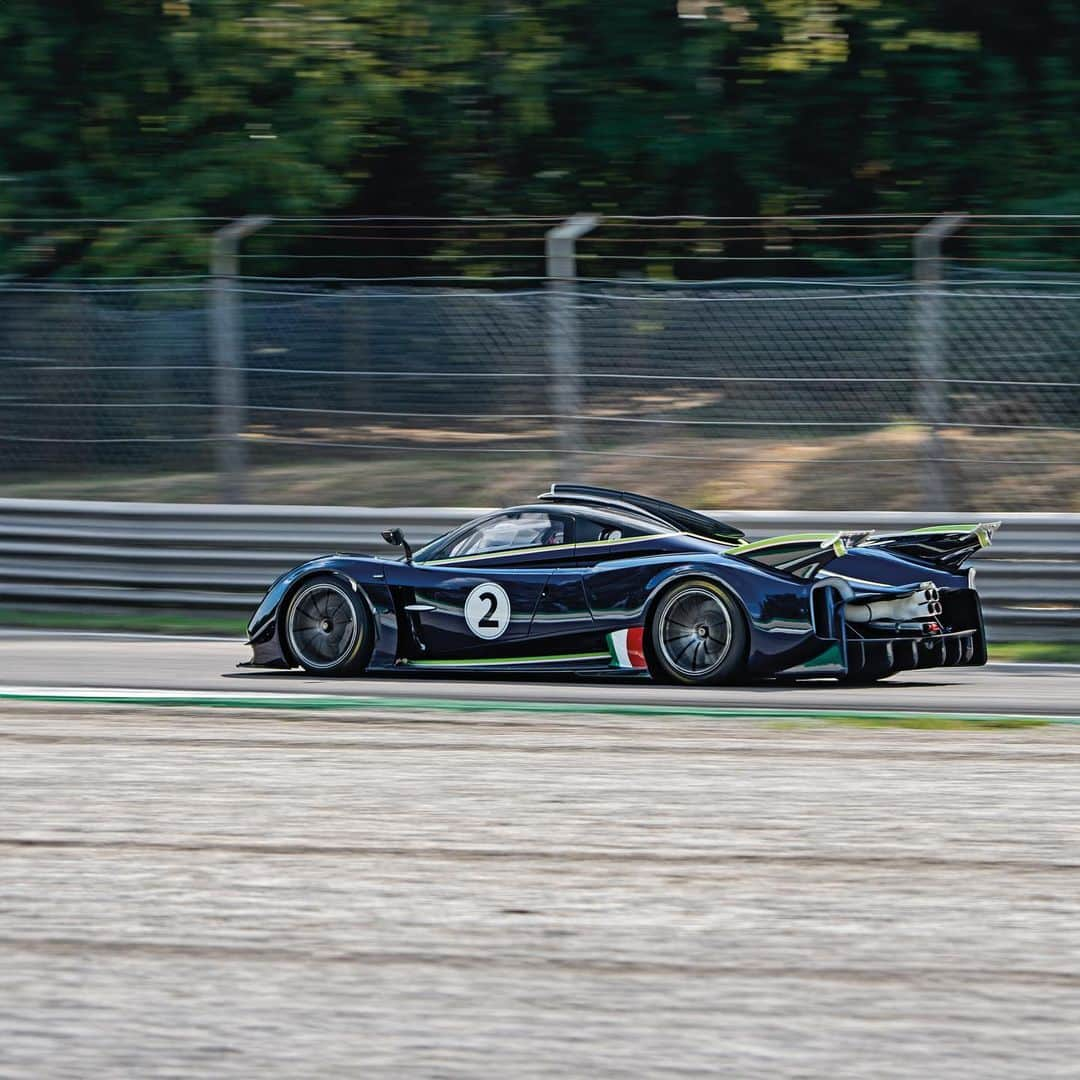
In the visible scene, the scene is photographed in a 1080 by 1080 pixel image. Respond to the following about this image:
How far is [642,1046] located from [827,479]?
9.33 metres

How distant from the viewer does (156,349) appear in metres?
13.5

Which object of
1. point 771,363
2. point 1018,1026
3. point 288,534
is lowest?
point 1018,1026

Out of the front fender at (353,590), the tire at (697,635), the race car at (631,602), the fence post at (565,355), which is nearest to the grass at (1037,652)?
the race car at (631,602)

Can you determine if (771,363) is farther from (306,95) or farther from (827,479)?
(306,95)

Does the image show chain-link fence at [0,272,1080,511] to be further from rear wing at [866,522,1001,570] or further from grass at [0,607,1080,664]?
rear wing at [866,522,1001,570]

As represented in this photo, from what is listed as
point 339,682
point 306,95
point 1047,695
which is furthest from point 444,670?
point 306,95

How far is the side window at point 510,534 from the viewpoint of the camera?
9312 mm

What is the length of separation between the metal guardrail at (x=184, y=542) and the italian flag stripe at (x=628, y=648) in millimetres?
2722

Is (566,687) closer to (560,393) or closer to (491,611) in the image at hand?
(491,611)

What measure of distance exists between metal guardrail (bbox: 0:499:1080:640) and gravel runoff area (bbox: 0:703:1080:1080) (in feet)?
15.8

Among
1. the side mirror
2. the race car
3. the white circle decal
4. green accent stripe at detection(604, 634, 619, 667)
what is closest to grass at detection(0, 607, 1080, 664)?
the side mirror

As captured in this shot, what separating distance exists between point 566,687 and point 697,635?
69 centimetres

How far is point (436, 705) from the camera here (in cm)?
834

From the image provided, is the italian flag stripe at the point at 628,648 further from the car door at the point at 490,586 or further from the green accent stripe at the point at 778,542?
the green accent stripe at the point at 778,542
